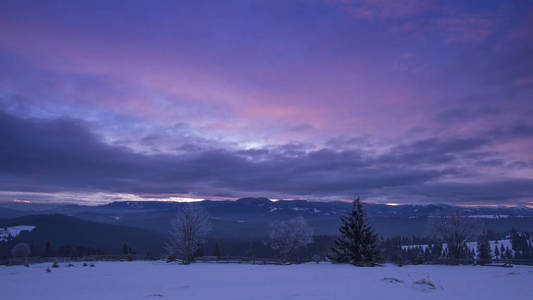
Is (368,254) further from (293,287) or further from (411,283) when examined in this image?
(293,287)

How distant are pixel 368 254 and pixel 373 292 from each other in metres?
25.7

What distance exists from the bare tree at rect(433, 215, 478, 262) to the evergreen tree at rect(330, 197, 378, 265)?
71.0 ft

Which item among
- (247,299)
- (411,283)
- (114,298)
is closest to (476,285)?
(411,283)

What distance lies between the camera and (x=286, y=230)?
231 ft

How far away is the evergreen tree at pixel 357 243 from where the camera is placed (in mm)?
37312

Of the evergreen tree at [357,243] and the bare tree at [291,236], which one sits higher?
the evergreen tree at [357,243]

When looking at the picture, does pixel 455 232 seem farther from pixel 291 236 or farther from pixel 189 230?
pixel 189 230

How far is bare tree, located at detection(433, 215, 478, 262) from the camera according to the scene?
5022 centimetres

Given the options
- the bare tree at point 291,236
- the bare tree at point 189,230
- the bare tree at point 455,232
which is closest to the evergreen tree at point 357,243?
the bare tree at point 455,232

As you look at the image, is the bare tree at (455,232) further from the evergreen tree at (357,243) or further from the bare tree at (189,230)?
the bare tree at (189,230)

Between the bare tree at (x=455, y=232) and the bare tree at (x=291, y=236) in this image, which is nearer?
the bare tree at (x=455, y=232)

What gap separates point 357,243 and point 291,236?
31.4m

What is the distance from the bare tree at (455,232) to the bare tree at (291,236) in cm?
2730

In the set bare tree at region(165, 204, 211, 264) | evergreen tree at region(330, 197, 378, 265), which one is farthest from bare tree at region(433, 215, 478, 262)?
bare tree at region(165, 204, 211, 264)
